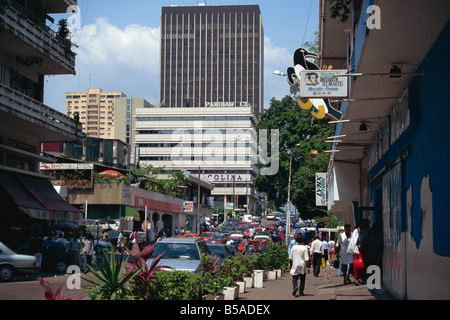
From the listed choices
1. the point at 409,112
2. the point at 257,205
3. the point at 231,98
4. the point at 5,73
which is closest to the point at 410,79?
the point at 409,112

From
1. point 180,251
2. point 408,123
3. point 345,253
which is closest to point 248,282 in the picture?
point 180,251

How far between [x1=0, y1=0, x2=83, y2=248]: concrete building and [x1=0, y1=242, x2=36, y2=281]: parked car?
667cm

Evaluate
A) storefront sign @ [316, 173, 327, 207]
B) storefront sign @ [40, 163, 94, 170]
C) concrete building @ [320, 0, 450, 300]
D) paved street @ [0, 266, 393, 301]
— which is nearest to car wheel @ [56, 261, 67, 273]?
paved street @ [0, 266, 393, 301]

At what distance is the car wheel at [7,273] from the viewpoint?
19328mm

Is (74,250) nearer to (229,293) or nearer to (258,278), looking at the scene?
(258,278)

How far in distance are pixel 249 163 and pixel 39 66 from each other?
295 feet

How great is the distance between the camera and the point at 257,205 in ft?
468

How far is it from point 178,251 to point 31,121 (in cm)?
1442

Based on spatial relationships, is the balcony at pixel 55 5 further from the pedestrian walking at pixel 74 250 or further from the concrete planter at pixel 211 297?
the concrete planter at pixel 211 297

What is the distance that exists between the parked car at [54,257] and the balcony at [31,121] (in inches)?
243

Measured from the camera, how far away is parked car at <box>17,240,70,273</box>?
24.7 metres

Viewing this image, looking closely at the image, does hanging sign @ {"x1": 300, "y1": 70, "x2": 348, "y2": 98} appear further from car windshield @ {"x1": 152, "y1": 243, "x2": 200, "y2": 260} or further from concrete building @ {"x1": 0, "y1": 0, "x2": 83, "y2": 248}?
concrete building @ {"x1": 0, "y1": 0, "x2": 83, "y2": 248}

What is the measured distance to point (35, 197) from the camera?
29016 millimetres

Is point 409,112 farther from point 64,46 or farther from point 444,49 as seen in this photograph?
point 64,46
